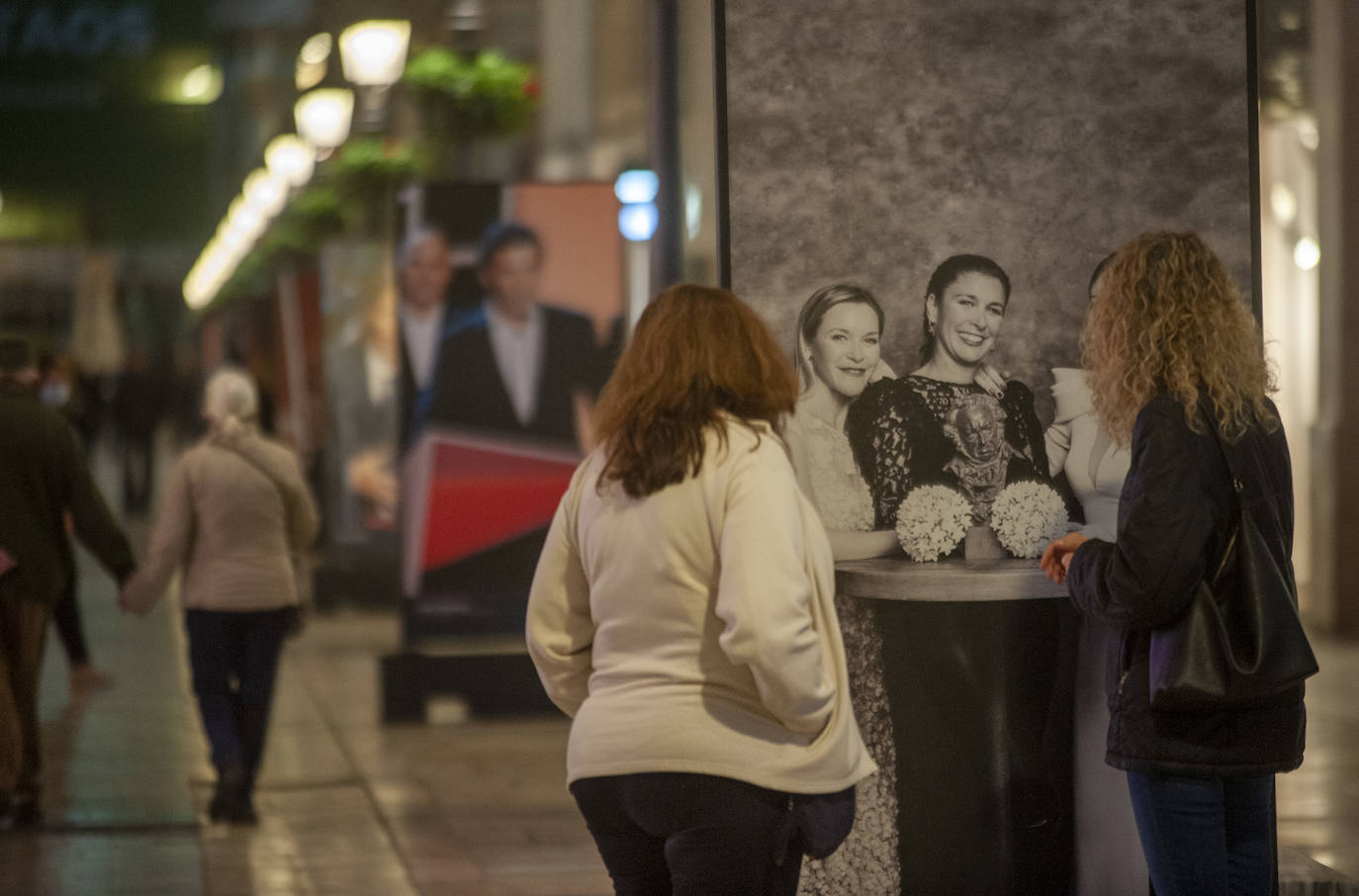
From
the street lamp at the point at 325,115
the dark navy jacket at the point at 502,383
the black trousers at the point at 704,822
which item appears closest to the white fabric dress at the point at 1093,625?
the black trousers at the point at 704,822

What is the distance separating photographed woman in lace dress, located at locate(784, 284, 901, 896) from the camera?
481 centimetres

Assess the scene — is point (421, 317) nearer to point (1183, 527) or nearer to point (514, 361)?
point (514, 361)

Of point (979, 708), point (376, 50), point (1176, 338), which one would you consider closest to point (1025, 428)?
point (979, 708)

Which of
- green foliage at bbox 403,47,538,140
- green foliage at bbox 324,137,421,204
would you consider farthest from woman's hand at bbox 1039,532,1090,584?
green foliage at bbox 324,137,421,204

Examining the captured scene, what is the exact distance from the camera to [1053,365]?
16.0 feet

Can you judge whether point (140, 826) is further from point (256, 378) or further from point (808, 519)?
point (256, 378)

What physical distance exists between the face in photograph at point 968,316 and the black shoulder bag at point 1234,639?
1.15 m

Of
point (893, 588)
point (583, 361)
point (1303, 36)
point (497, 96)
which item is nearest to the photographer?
point (893, 588)

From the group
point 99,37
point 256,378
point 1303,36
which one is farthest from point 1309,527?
point 99,37

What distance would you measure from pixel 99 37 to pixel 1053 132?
20.6 m

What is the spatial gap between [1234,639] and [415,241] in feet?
22.7

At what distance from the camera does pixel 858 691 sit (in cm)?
486

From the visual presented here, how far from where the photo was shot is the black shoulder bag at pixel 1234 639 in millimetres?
3691

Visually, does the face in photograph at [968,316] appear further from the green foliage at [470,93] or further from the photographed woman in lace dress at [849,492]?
the green foliage at [470,93]
